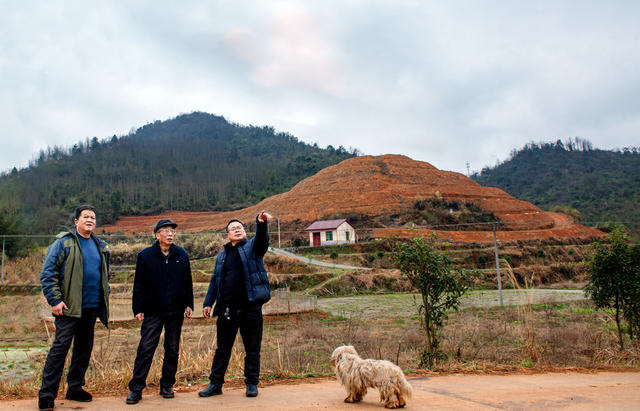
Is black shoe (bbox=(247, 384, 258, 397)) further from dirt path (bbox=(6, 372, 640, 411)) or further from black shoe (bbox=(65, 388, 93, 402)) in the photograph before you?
black shoe (bbox=(65, 388, 93, 402))

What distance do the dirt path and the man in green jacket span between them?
21 centimetres

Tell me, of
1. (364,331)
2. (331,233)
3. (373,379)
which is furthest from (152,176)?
(373,379)

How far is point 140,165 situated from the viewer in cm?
9969

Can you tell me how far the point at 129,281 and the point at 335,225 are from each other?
846 inches

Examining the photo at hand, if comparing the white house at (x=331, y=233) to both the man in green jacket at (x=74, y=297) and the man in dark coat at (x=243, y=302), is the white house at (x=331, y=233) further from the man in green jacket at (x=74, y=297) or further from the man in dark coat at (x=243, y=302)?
the man in green jacket at (x=74, y=297)

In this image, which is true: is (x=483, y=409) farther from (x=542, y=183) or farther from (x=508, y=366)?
(x=542, y=183)

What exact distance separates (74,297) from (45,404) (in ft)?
2.81

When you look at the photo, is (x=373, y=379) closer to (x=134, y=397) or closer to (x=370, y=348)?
(x=134, y=397)

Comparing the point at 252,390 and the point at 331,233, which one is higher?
the point at 331,233

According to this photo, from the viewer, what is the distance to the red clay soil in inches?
1853

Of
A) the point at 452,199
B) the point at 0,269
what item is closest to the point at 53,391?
the point at 0,269

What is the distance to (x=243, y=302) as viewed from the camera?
3.84 m

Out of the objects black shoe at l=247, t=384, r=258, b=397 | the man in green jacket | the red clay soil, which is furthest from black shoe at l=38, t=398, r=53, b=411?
the red clay soil

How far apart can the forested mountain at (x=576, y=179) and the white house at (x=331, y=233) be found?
32.1m
